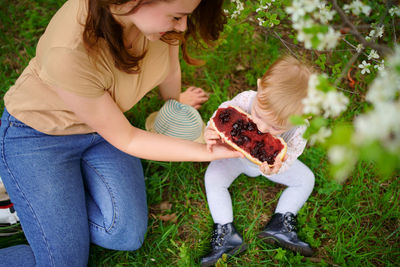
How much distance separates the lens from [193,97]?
3.31m

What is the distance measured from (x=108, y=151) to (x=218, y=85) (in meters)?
1.52

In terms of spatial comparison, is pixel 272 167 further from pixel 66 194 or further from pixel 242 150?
pixel 66 194

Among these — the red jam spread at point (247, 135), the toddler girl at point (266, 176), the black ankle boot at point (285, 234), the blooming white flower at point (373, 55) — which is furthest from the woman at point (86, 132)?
the blooming white flower at point (373, 55)

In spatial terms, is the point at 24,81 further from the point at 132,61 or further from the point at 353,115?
the point at 353,115

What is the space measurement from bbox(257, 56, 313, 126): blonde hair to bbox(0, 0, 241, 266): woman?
0.56 metres

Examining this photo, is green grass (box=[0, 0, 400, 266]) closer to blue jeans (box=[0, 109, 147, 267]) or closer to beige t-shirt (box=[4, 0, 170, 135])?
blue jeans (box=[0, 109, 147, 267])

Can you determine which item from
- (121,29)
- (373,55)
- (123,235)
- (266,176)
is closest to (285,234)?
(266,176)

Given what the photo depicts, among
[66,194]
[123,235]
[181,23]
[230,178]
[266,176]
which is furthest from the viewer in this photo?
[230,178]

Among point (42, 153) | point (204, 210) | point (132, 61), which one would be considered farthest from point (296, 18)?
point (204, 210)

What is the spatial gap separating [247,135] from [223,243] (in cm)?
98

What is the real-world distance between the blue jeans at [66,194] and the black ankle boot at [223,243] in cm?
63

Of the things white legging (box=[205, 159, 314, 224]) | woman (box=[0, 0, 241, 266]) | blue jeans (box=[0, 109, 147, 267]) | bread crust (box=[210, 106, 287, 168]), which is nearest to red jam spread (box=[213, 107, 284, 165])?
bread crust (box=[210, 106, 287, 168])

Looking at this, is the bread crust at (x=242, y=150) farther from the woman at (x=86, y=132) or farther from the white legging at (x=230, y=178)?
the white legging at (x=230, y=178)

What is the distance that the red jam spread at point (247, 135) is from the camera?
2.35 meters
